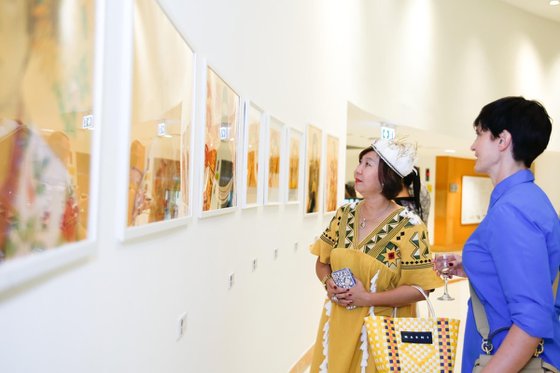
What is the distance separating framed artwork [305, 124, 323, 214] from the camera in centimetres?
582

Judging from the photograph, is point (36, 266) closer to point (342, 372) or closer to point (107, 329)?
point (107, 329)

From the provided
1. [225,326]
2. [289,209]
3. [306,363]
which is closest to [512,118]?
[225,326]

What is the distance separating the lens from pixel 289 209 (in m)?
5.24

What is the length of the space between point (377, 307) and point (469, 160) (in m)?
16.4

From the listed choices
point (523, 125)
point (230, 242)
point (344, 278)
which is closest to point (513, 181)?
point (523, 125)

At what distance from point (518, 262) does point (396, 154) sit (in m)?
1.31

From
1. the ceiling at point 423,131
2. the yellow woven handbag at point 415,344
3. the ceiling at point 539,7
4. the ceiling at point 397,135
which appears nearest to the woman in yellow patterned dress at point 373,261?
the yellow woven handbag at point 415,344

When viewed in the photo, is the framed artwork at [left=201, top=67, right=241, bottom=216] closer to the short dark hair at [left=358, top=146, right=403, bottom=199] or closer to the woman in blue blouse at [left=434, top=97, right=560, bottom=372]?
the short dark hair at [left=358, top=146, right=403, bottom=199]

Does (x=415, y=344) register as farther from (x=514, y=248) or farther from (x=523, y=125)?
(x=523, y=125)

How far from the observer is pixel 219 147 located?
117 inches

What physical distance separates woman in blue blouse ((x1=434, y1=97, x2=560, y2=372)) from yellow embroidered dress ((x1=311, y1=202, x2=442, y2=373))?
753mm

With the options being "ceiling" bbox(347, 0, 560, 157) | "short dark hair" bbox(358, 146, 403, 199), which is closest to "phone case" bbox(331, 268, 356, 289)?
"short dark hair" bbox(358, 146, 403, 199)

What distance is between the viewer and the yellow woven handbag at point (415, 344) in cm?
225

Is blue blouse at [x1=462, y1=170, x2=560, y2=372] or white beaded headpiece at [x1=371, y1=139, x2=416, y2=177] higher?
white beaded headpiece at [x1=371, y1=139, x2=416, y2=177]
